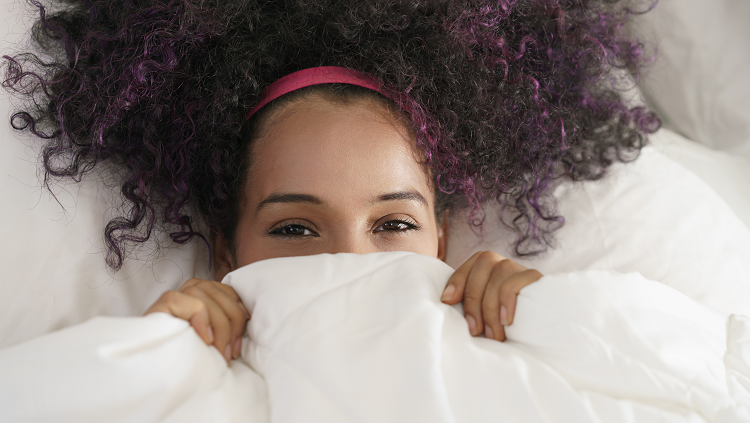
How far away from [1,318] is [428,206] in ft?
2.25

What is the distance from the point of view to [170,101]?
0.92 metres

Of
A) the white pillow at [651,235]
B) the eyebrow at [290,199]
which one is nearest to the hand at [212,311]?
the eyebrow at [290,199]

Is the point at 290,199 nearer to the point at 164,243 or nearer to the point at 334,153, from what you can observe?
the point at 334,153

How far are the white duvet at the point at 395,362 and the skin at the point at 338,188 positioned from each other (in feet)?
0.42

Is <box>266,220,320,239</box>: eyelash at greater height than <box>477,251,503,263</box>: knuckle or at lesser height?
lesser

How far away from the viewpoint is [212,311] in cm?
66

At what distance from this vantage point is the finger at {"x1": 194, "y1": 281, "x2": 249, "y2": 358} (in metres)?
0.68

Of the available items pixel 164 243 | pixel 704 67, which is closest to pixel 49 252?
pixel 164 243

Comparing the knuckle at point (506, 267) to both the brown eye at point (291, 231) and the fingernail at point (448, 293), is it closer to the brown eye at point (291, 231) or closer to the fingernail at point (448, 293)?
the fingernail at point (448, 293)

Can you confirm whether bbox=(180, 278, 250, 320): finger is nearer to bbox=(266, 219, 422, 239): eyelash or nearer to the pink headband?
bbox=(266, 219, 422, 239): eyelash

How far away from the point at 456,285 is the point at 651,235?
0.55m

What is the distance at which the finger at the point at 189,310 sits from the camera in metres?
0.63

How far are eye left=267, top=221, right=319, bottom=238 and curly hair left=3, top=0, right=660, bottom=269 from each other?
13cm

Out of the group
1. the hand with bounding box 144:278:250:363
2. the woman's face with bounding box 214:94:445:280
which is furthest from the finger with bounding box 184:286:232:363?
the woman's face with bounding box 214:94:445:280
